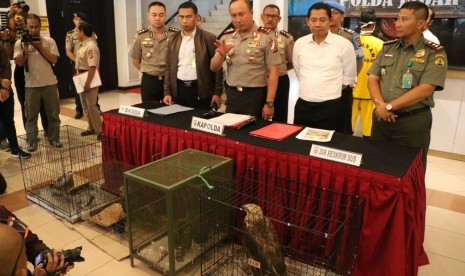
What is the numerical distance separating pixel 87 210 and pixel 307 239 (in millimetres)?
1640

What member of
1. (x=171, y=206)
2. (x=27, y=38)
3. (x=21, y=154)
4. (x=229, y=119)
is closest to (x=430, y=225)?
(x=229, y=119)

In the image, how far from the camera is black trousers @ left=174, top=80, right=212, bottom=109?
3.34 metres

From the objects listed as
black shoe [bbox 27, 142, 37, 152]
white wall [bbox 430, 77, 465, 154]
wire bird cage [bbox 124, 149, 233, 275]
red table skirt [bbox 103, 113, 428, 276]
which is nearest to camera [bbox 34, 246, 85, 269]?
wire bird cage [bbox 124, 149, 233, 275]

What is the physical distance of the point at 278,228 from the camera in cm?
217

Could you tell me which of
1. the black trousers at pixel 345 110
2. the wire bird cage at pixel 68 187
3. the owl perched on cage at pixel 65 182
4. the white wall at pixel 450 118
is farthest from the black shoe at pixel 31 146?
the white wall at pixel 450 118

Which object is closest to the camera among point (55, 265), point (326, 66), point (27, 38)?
point (55, 265)

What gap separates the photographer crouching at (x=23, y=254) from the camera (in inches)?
41.4

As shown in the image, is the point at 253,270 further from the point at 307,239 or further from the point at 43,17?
the point at 43,17

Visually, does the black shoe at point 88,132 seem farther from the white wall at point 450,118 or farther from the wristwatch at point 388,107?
the white wall at point 450,118

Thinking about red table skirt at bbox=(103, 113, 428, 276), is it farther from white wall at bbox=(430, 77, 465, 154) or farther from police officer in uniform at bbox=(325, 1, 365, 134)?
white wall at bbox=(430, 77, 465, 154)

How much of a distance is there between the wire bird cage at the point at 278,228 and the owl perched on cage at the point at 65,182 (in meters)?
1.41

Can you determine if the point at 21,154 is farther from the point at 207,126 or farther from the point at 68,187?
the point at 207,126

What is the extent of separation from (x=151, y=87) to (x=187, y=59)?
54 cm

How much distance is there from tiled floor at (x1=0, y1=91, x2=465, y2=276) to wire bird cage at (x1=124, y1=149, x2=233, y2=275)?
0.16m
